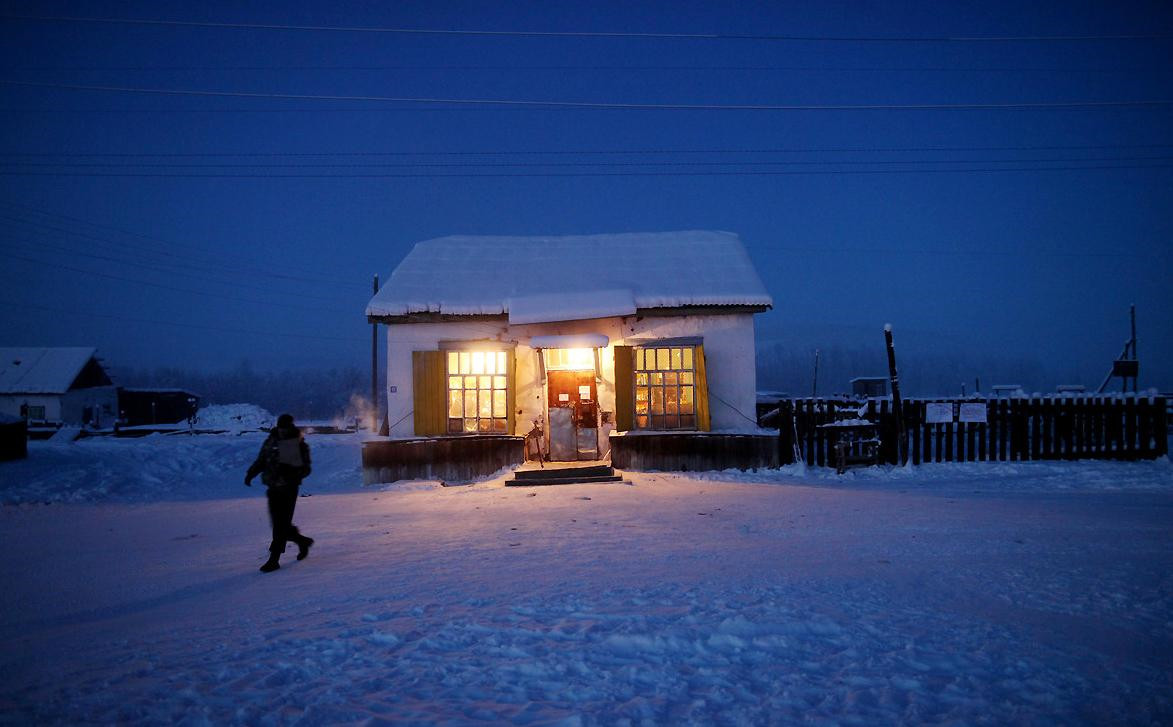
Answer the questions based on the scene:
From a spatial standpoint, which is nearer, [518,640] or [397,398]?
[518,640]

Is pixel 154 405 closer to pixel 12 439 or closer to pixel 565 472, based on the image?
pixel 12 439

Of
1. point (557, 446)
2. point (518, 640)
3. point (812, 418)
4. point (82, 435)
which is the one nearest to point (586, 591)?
point (518, 640)

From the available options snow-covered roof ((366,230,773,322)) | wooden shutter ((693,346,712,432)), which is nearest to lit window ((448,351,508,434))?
snow-covered roof ((366,230,773,322))

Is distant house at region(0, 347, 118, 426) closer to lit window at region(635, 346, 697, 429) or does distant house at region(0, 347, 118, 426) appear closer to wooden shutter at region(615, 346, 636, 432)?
wooden shutter at region(615, 346, 636, 432)

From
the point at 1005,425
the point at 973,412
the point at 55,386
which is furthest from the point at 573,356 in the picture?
the point at 55,386

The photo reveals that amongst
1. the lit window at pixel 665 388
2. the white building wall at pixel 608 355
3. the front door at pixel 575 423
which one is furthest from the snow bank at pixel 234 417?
the lit window at pixel 665 388

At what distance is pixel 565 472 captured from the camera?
12125 millimetres

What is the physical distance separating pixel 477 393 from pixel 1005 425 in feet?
39.8

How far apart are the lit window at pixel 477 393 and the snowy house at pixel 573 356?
0.02 m

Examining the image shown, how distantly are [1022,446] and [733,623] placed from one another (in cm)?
1351

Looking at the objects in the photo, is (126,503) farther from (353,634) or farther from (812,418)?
(812,418)

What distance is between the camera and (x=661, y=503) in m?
9.52

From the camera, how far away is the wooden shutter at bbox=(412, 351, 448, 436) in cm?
1380

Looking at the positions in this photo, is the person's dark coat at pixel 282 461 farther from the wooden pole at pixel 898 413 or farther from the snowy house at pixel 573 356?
the wooden pole at pixel 898 413
